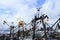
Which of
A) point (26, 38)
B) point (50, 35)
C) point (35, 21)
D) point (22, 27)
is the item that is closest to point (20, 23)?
point (22, 27)

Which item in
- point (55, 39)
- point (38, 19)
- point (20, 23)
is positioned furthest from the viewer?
point (20, 23)

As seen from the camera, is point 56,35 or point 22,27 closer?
point 56,35

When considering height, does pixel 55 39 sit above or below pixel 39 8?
below

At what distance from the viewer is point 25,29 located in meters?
64.2

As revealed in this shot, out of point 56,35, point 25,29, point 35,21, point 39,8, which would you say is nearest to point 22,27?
point 25,29

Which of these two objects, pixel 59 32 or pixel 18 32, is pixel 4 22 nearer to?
pixel 18 32

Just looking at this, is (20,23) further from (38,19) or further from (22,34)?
(38,19)

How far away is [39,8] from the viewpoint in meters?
51.7

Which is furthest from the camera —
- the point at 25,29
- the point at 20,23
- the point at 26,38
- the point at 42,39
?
the point at 20,23

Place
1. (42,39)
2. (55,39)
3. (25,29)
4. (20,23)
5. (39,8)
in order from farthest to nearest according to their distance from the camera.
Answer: (20,23), (25,29), (39,8), (55,39), (42,39)

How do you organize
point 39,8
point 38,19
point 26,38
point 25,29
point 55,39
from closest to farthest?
point 38,19 < point 55,39 < point 39,8 < point 26,38 < point 25,29

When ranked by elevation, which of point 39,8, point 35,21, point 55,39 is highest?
point 39,8

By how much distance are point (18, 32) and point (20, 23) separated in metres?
5.62

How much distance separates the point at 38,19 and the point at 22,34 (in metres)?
25.9
